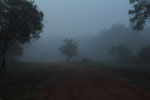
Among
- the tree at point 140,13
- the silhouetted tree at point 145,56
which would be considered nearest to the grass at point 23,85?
the tree at point 140,13

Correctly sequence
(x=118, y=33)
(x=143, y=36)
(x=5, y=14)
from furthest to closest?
(x=118, y=33), (x=143, y=36), (x=5, y=14)

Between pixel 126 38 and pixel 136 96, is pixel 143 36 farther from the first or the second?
pixel 136 96

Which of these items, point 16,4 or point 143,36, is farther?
point 143,36

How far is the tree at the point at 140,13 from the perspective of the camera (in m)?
21.4

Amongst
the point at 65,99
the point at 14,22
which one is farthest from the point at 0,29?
the point at 65,99

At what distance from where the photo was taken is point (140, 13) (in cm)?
2247

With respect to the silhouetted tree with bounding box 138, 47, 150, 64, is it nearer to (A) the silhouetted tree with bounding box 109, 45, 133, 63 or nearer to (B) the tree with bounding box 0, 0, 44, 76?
(A) the silhouetted tree with bounding box 109, 45, 133, 63

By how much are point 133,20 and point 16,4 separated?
50.4ft

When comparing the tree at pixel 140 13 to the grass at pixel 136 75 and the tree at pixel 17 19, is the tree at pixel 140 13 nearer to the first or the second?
the grass at pixel 136 75

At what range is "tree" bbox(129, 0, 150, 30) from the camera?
70.3 feet

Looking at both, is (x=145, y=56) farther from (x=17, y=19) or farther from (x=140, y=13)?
(x=17, y=19)

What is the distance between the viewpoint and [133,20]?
77.0 feet

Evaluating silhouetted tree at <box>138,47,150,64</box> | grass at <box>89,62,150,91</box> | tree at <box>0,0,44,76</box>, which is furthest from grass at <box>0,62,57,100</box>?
silhouetted tree at <box>138,47,150,64</box>

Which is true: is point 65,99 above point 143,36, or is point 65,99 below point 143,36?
below
